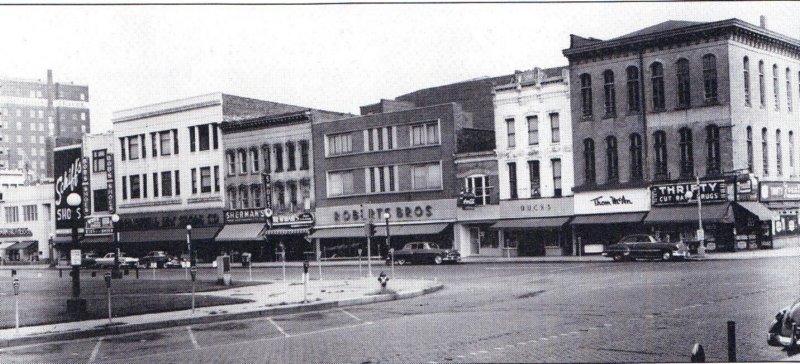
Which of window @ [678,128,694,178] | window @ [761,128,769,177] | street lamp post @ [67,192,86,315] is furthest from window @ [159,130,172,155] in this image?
window @ [761,128,769,177]

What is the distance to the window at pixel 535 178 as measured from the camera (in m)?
50.7

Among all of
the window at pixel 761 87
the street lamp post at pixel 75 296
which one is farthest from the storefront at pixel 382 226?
the street lamp post at pixel 75 296

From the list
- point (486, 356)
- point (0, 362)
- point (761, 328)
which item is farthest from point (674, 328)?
point (0, 362)

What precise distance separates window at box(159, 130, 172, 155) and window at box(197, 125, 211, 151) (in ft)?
8.53

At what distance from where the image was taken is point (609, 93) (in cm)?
4669

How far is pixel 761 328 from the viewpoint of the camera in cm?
1488

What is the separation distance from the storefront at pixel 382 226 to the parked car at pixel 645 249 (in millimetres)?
15592

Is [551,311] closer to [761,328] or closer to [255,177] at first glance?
[761,328]

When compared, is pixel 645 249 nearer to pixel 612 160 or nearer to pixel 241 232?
pixel 612 160

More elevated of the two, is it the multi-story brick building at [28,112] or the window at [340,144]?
the window at [340,144]

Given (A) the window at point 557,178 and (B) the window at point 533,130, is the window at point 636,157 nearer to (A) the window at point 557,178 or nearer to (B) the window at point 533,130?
(A) the window at point 557,178

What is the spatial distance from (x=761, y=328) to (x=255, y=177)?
170 ft

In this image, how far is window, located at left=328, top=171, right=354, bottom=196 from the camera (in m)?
59.4

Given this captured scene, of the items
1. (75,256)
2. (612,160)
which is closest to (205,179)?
(612,160)
